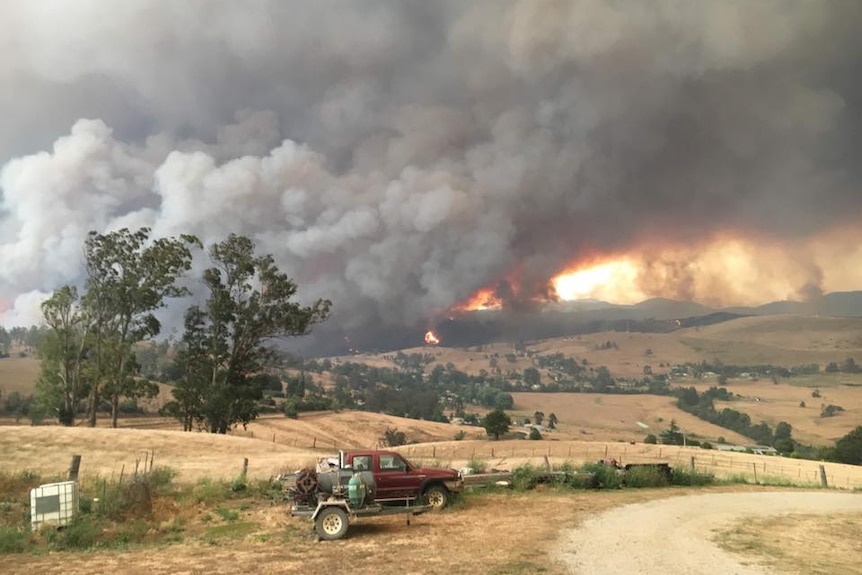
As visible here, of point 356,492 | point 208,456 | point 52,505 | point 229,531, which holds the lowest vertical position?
point 208,456

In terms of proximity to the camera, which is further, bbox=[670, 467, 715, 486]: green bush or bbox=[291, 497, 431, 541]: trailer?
bbox=[670, 467, 715, 486]: green bush

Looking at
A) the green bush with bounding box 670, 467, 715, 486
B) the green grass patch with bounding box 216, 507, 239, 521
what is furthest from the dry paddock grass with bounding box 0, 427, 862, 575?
the green bush with bounding box 670, 467, 715, 486

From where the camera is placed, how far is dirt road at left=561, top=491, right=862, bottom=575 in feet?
37.7

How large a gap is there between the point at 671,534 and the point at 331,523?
9204 millimetres

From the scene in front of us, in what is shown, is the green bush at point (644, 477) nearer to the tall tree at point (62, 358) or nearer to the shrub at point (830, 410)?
the tall tree at point (62, 358)

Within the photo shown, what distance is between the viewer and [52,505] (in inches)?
574

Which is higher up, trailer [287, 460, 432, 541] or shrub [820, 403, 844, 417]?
trailer [287, 460, 432, 541]

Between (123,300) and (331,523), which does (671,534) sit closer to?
(331,523)

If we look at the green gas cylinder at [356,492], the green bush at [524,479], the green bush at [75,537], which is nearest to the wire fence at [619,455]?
the green bush at [524,479]

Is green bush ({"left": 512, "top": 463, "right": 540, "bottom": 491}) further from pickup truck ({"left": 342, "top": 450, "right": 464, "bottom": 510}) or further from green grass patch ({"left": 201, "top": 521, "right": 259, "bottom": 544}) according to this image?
green grass patch ({"left": 201, "top": 521, "right": 259, "bottom": 544})

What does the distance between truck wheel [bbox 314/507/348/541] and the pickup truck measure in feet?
7.80

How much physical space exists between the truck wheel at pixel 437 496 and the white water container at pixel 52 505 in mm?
10096

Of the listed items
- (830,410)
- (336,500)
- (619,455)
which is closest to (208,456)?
(336,500)

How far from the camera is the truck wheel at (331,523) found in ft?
43.6
